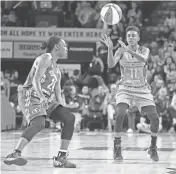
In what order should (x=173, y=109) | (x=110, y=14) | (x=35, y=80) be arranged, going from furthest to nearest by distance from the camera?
(x=173, y=109) < (x=110, y=14) < (x=35, y=80)

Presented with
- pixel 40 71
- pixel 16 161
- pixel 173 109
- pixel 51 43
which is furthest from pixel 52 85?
pixel 173 109

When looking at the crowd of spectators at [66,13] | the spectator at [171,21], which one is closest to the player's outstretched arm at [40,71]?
the spectator at [171,21]

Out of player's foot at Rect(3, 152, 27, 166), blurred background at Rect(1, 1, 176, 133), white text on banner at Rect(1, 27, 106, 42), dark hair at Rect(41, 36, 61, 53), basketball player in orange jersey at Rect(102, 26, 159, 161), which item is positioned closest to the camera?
player's foot at Rect(3, 152, 27, 166)

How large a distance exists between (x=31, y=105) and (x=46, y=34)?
1490cm

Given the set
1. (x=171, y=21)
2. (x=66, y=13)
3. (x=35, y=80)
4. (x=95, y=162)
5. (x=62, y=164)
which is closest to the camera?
(x=35, y=80)

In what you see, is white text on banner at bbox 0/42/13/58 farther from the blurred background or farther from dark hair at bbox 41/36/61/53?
dark hair at bbox 41/36/61/53

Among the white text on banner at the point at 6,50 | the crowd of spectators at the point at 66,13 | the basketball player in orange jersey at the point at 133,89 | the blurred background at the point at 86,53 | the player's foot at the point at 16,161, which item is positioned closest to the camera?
the player's foot at the point at 16,161

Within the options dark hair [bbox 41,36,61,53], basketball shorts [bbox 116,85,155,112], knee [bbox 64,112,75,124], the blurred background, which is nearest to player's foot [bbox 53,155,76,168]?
knee [bbox 64,112,75,124]

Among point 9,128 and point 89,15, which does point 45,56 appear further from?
point 89,15

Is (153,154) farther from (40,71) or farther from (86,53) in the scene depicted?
(86,53)

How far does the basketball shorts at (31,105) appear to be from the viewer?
681 centimetres

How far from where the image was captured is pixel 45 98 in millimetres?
6711

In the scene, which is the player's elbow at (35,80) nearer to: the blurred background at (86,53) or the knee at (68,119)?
the knee at (68,119)

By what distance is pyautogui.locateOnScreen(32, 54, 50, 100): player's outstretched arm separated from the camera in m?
6.70
